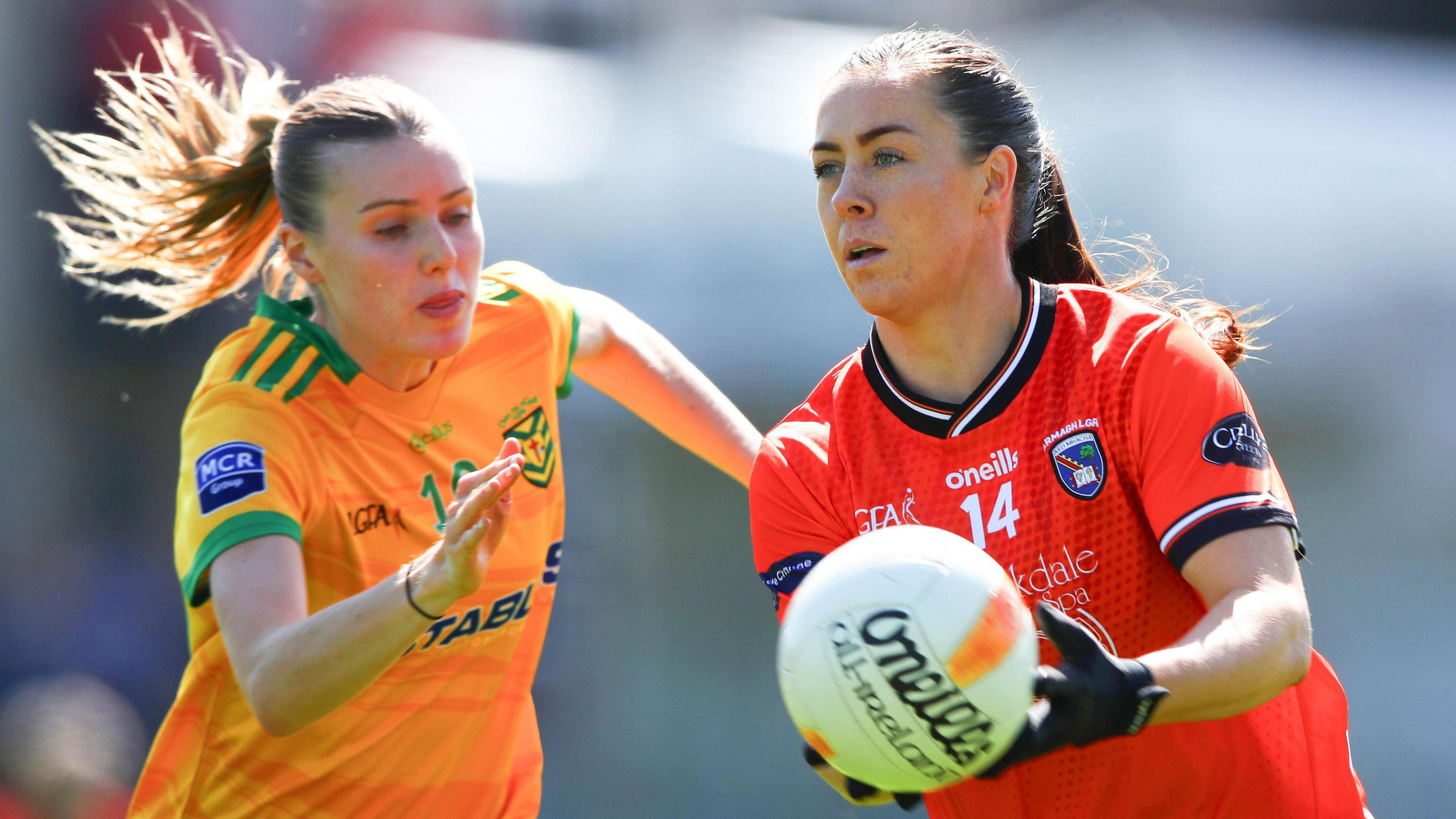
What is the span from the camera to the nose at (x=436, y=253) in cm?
270

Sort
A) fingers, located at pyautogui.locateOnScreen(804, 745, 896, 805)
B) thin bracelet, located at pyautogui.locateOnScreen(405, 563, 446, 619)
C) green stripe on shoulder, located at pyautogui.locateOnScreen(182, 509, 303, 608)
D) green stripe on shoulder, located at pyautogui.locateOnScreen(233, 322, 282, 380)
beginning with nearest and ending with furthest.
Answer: fingers, located at pyautogui.locateOnScreen(804, 745, 896, 805) → thin bracelet, located at pyautogui.locateOnScreen(405, 563, 446, 619) → green stripe on shoulder, located at pyautogui.locateOnScreen(182, 509, 303, 608) → green stripe on shoulder, located at pyautogui.locateOnScreen(233, 322, 282, 380)

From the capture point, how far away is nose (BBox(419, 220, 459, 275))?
8.85ft

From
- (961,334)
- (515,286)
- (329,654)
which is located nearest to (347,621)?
(329,654)

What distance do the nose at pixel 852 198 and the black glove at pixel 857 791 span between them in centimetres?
91

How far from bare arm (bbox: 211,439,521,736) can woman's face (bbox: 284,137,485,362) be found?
57 cm

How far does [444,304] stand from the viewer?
2.75 m

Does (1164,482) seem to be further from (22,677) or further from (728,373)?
(22,677)

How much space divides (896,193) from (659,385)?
1.23m

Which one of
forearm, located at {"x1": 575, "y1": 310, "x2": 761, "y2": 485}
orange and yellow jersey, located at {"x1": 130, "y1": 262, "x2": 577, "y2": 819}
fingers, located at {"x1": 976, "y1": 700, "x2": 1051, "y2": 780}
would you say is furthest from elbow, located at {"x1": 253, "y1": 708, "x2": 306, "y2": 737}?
fingers, located at {"x1": 976, "y1": 700, "x2": 1051, "y2": 780}

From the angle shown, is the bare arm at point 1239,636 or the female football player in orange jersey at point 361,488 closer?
the bare arm at point 1239,636

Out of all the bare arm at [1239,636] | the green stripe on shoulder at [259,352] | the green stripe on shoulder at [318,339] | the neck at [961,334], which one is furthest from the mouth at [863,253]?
the green stripe on shoulder at [259,352]

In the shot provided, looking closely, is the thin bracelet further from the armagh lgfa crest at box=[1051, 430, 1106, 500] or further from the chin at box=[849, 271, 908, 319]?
the armagh lgfa crest at box=[1051, 430, 1106, 500]

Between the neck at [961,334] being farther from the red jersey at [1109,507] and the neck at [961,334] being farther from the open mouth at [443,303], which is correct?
the open mouth at [443,303]

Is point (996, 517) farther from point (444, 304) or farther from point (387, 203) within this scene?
point (387, 203)
